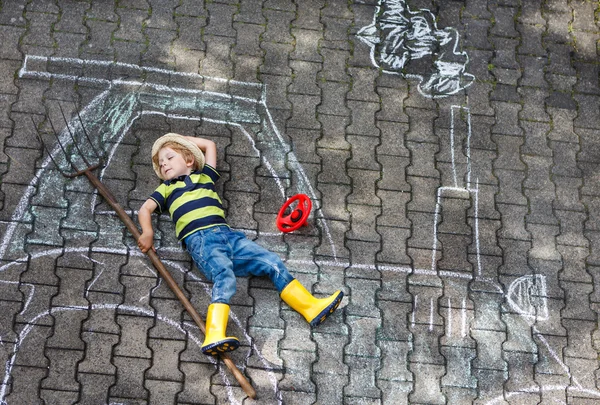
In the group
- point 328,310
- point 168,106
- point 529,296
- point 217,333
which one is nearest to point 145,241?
point 217,333

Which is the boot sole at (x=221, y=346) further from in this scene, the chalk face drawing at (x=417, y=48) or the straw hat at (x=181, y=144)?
the chalk face drawing at (x=417, y=48)

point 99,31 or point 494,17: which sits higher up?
point 494,17

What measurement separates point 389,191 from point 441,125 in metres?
0.73

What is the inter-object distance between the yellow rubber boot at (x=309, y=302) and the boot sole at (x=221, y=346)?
0.47m

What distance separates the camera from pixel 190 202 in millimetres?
5766

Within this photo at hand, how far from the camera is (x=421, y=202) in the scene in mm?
6195

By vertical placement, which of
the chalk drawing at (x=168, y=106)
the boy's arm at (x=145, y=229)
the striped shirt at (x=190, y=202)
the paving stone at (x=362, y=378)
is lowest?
the paving stone at (x=362, y=378)

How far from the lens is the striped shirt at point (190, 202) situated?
5.73 m

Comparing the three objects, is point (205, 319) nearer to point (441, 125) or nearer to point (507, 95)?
point (441, 125)

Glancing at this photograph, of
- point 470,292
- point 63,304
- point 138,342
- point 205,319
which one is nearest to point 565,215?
point 470,292

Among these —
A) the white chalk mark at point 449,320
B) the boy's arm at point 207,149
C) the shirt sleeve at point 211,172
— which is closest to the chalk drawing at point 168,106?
the boy's arm at point 207,149

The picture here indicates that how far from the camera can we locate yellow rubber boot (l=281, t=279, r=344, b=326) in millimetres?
5586

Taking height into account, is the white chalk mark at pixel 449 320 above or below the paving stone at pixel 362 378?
above

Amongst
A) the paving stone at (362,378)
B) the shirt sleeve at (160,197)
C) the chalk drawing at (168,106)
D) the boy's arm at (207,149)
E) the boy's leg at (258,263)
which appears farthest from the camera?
the chalk drawing at (168,106)
